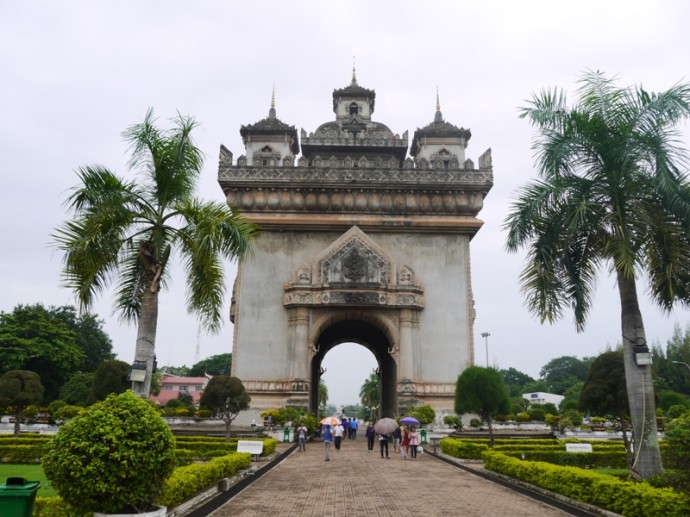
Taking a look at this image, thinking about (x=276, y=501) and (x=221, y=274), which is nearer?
(x=276, y=501)

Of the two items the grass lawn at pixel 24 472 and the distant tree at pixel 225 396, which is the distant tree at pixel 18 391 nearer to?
the grass lawn at pixel 24 472

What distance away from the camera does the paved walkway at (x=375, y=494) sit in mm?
10141

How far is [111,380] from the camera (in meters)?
21.4

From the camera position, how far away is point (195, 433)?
998 inches

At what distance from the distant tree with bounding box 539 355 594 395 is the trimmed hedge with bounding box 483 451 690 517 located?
89035 mm

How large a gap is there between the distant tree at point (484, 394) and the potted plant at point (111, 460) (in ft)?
49.7

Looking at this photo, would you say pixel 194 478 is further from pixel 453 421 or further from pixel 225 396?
pixel 453 421

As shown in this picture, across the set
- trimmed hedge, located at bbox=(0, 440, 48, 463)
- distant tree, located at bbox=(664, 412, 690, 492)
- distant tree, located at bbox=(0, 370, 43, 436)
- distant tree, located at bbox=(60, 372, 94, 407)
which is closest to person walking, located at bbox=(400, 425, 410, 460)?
trimmed hedge, located at bbox=(0, 440, 48, 463)

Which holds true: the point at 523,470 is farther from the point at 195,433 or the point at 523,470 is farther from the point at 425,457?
the point at 195,433

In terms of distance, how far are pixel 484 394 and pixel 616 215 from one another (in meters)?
10.6

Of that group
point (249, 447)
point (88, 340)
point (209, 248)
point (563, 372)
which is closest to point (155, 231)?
point (209, 248)

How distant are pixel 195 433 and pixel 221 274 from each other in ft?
48.3

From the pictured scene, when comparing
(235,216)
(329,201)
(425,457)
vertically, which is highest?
(329,201)

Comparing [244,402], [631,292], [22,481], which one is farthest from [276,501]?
[244,402]
